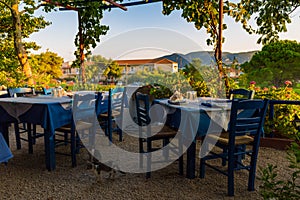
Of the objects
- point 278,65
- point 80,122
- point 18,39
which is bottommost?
point 80,122

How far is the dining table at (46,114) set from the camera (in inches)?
104

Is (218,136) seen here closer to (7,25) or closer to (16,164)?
(16,164)

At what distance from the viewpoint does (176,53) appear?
502cm

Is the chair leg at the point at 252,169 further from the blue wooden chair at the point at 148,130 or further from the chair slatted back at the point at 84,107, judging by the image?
the chair slatted back at the point at 84,107

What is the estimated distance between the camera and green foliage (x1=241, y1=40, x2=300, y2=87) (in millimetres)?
9633

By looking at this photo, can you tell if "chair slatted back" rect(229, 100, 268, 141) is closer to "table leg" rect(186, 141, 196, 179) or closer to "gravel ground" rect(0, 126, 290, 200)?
"table leg" rect(186, 141, 196, 179)

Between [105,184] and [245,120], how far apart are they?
1.45 m

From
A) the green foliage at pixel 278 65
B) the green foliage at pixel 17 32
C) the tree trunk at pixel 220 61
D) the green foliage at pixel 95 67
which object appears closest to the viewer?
the tree trunk at pixel 220 61

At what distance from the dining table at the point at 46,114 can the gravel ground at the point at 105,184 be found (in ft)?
0.86

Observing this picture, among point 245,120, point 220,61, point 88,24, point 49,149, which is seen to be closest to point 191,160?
point 245,120

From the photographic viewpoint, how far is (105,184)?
2.41 m

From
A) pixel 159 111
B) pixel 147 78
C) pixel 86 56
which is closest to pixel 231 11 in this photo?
Result: pixel 147 78

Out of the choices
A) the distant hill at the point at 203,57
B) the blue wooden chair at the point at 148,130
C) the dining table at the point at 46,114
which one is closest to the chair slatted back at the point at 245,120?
the blue wooden chair at the point at 148,130

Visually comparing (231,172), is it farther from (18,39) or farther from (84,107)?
(18,39)
